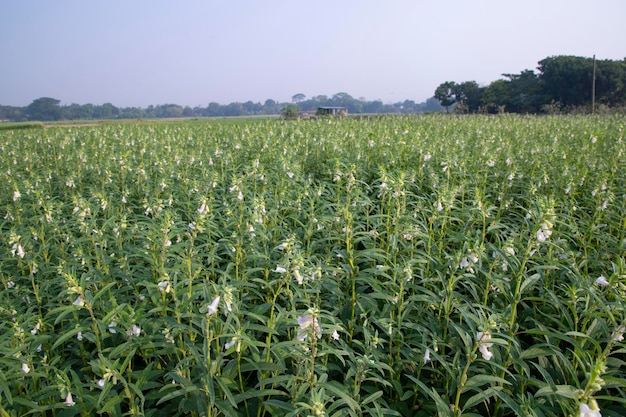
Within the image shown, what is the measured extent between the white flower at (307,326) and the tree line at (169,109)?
71.0 meters

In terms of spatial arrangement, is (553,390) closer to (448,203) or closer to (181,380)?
(181,380)

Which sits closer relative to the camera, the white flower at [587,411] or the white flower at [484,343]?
the white flower at [587,411]

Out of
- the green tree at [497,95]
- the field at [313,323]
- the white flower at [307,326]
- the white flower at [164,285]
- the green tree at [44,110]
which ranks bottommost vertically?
the field at [313,323]

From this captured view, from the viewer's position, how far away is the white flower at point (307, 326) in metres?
1.74

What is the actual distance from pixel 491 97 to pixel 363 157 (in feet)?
144

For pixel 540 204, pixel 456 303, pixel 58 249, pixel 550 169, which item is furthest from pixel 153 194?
pixel 550 169

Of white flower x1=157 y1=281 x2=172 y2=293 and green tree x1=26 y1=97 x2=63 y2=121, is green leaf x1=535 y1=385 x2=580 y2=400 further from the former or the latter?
green tree x1=26 y1=97 x2=63 y2=121

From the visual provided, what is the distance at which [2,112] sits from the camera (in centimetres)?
10212

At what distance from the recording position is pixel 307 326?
175cm

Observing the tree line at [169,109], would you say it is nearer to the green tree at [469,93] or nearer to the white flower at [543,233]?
the green tree at [469,93]

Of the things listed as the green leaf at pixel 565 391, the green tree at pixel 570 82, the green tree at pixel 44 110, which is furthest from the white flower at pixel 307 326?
the green tree at pixel 44 110

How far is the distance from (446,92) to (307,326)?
6301 centimetres

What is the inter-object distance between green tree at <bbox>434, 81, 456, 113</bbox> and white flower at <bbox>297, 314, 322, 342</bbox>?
6267 centimetres

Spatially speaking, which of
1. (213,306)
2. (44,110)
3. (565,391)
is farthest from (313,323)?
(44,110)
